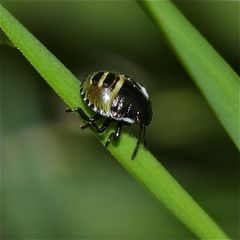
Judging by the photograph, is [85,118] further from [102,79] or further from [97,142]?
[97,142]

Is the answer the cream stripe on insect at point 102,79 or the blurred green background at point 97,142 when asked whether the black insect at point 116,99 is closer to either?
the cream stripe on insect at point 102,79

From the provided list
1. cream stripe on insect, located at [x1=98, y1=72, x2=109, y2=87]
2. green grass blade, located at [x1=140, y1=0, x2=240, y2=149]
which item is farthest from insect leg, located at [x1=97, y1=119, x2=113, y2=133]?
green grass blade, located at [x1=140, y1=0, x2=240, y2=149]

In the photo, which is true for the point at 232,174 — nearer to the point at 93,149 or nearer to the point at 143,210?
the point at 143,210

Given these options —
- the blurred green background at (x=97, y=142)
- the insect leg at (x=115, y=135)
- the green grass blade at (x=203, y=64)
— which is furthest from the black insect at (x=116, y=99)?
the blurred green background at (x=97, y=142)

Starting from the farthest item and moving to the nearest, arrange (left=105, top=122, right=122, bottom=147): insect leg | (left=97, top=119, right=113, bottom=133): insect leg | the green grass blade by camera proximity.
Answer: (left=97, top=119, right=113, bottom=133): insect leg, (left=105, top=122, right=122, bottom=147): insect leg, the green grass blade

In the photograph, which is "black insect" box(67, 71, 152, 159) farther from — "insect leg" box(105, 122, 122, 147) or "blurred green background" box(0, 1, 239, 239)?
"blurred green background" box(0, 1, 239, 239)

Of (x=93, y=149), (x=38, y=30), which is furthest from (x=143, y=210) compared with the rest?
(x=38, y=30)
